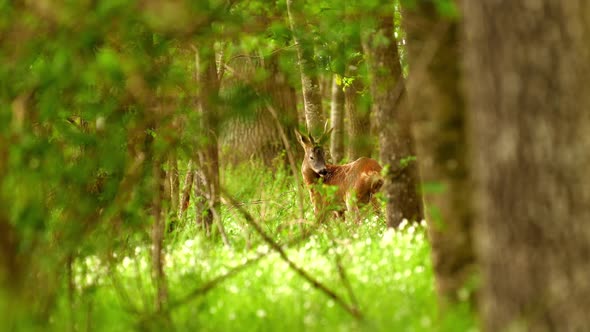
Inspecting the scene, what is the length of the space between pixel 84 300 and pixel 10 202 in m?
1.37

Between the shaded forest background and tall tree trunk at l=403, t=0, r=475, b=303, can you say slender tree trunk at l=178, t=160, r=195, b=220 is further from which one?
tall tree trunk at l=403, t=0, r=475, b=303

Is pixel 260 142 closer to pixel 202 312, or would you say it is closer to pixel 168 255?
pixel 168 255

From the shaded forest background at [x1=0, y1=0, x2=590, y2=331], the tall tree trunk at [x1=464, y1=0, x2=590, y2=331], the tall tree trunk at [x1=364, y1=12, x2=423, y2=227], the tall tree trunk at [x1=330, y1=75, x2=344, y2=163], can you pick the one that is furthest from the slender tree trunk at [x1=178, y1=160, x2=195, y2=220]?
the tall tree trunk at [x1=330, y1=75, x2=344, y2=163]

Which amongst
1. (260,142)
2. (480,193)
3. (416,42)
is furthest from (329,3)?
(260,142)

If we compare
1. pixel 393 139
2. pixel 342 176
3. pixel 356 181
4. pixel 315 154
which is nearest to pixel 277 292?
pixel 393 139

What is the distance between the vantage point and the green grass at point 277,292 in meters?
6.38

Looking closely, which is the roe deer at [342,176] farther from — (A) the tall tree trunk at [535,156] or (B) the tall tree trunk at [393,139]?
(A) the tall tree trunk at [535,156]

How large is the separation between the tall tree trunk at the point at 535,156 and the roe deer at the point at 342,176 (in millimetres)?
8696

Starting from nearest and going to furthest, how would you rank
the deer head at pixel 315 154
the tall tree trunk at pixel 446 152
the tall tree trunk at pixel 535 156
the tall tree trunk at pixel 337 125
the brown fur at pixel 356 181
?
1. the tall tree trunk at pixel 535 156
2. the tall tree trunk at pixel 446 152
3. the brown fur at pixel 356 181
4. the deer head at pixel 315 154
5. the tall tree trunk at pixel 337 125

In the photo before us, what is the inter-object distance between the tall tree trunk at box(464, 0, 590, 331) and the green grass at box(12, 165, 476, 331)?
127cm

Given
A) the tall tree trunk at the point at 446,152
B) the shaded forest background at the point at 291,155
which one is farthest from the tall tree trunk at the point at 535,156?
the tall tree trunk at the point at 446,152

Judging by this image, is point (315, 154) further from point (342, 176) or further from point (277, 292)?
point (277, 292)

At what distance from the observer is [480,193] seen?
14.7ft

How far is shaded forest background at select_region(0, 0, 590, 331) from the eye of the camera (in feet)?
14.2
